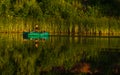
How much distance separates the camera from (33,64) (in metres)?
30.4

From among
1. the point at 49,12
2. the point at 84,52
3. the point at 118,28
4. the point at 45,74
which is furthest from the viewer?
the point at 49,12

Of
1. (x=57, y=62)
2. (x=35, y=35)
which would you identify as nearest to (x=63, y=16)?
(x=35, y=35)

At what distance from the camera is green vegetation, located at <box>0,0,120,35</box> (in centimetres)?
6600

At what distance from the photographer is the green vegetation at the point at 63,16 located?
6600cm

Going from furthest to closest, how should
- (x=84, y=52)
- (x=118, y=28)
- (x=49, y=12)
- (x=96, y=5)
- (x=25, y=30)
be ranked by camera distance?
(x=96, y=5) → (x=49, y=12) → (x=118, y=28) → (x=25, y=30) → (x=84, y=52)

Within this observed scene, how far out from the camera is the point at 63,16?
77.8 meters

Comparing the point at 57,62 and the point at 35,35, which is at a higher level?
the point at 35,35

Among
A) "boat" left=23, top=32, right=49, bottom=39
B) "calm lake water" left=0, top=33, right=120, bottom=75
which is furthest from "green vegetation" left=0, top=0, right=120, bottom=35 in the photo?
"calm lake water" left=0, top=33, right=120, bottom=75

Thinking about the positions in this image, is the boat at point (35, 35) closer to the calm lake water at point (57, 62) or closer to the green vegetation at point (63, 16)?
the green vegetation at point (63, 16)

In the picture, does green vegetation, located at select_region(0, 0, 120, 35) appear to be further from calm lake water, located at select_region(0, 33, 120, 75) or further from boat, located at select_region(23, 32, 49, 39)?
calm lake water, located at select_region(0, 33, 120, 75)

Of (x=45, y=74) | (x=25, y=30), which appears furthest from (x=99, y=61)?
(x=25, y=30)

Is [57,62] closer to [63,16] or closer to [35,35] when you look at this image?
[35,35]

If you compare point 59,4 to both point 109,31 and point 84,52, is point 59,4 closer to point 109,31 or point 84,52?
point 109,31

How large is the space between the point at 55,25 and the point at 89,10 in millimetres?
18161
